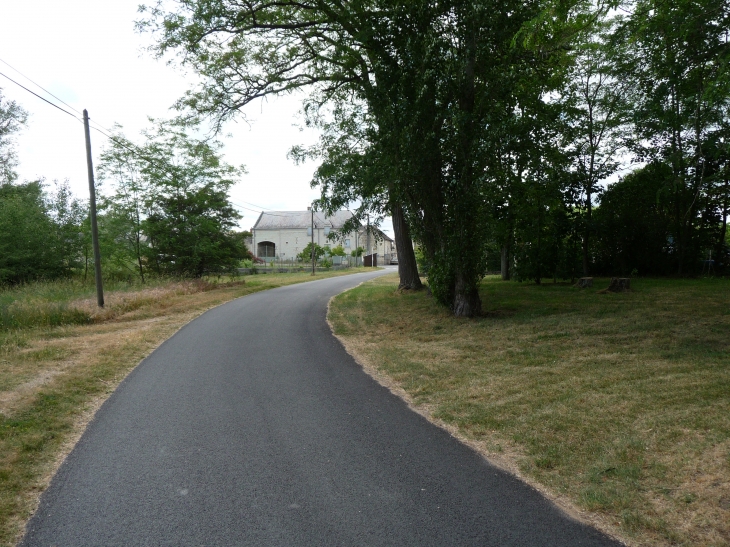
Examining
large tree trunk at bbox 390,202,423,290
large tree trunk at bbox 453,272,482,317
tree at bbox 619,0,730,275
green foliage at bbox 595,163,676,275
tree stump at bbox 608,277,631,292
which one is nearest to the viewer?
tree at bbox 619,0,730,275

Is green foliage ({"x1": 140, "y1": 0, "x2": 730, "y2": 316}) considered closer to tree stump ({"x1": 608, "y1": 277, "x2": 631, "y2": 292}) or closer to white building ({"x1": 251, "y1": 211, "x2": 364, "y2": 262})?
tree stump ({"x1": 608, "y1": 277, "x2": 631, "y2": 292})

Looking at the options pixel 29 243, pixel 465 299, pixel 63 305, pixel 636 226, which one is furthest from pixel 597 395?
pixel 29 243

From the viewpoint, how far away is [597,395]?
6.20 meters

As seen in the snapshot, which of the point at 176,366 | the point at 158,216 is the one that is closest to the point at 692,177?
the point at 176,366

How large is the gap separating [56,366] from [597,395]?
846cm

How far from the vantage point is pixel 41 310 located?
13938 millimetres

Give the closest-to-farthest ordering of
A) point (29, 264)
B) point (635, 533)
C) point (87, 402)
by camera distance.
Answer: point (635, 533), point (87, 402), point (29, 264)

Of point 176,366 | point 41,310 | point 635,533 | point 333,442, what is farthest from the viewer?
point 41,310

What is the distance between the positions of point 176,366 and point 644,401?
7083 millimetres

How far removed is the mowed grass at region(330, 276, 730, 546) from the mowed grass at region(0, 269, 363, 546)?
399cm

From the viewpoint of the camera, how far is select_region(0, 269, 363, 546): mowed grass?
454 cm

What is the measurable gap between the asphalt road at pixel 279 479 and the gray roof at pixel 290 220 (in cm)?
6554

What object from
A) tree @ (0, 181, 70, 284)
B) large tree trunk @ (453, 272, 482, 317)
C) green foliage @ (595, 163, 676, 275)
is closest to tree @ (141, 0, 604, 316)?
large tree trunk @ (453, 272, 482, 317)

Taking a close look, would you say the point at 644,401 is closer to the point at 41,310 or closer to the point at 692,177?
the point at 41,310
